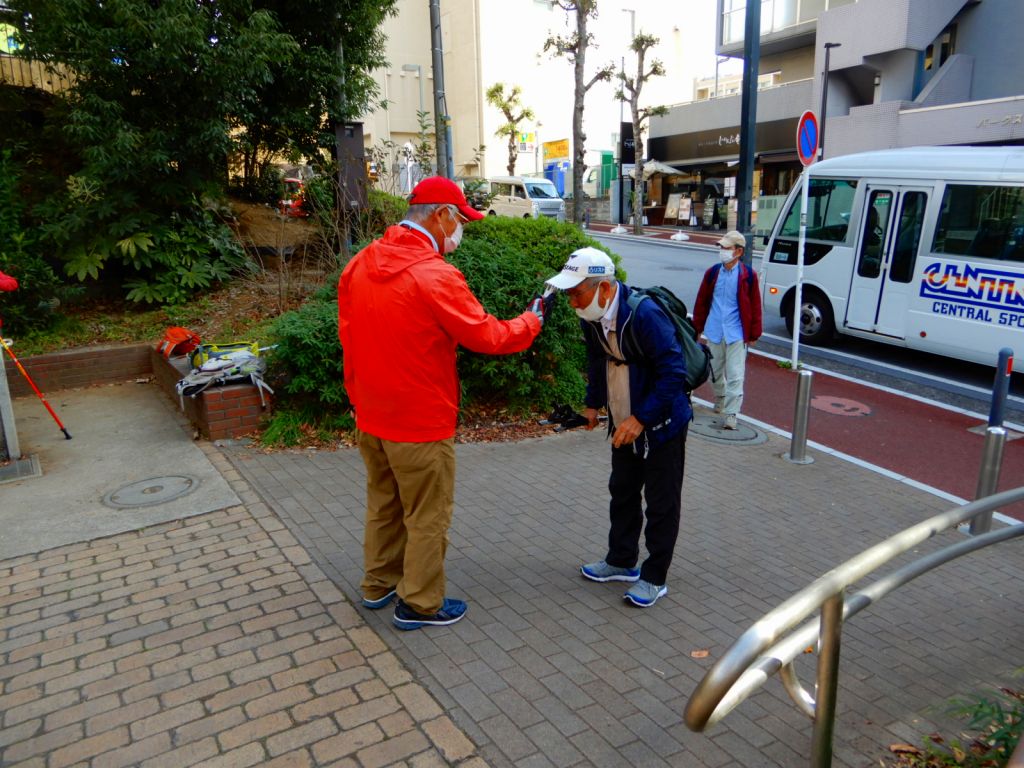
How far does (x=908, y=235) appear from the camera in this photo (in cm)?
961

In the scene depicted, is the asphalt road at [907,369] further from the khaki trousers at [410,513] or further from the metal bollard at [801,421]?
the khaki trousers at [410,513]

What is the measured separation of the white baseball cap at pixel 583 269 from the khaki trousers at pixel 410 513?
2.97ft

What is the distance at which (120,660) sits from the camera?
3.36m

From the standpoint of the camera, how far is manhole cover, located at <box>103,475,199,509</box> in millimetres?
5062

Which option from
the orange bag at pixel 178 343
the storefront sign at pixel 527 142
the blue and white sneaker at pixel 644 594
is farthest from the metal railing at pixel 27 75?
the storefront sign at pixel 527 142

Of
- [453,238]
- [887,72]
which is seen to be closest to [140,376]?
[453,238]

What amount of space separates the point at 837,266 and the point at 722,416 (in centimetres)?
433

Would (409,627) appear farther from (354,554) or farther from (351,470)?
(351,470)

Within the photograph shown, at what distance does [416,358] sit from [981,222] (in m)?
8.47

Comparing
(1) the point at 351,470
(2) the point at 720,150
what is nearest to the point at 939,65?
(2) the point at 720,150

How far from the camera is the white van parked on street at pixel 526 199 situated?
27562 millimetres

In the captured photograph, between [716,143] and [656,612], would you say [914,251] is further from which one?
[716,143]

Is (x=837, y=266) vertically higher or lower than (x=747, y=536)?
higher

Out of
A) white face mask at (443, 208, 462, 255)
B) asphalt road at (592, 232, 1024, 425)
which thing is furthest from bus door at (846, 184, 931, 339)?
white face mask at (443, 208, 462, 255)
